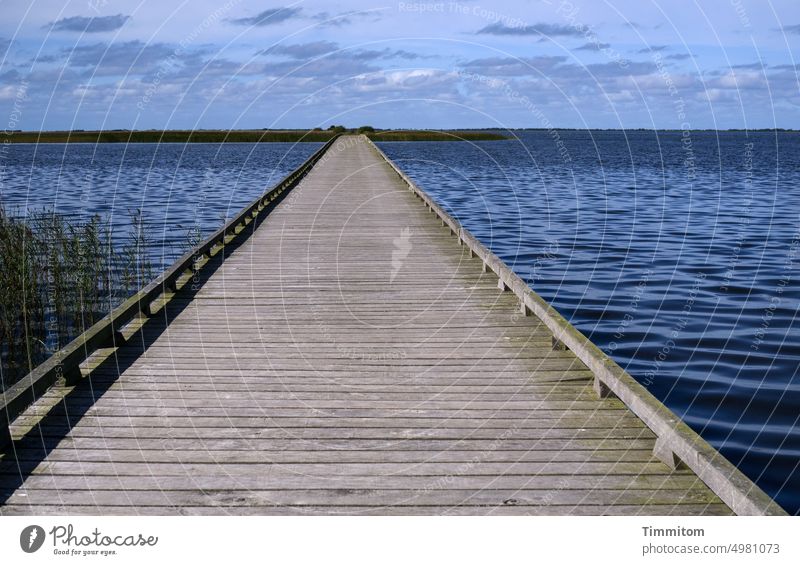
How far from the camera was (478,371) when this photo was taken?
6508 millimetres

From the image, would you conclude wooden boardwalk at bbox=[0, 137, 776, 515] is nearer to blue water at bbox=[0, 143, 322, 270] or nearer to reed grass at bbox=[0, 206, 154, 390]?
reed grass at bbox=[0, 206, 154, 390]

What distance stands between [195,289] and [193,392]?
12.9 feet

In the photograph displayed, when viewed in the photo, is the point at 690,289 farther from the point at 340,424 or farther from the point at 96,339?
the point at 96,339

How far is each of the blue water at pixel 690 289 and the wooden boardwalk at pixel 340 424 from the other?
2263 millimetres

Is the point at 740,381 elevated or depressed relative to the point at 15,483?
depressed

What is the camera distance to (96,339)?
21.4ft

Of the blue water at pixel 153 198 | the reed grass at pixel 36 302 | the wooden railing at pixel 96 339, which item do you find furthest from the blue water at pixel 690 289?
the blue water at pixel 153 198

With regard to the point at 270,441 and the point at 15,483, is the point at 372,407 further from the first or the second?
the point at 15,483

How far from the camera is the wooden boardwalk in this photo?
4.31 m

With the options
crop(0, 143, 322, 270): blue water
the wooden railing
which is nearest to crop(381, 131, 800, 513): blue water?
the wooden railing

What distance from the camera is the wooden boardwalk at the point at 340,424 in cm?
431
